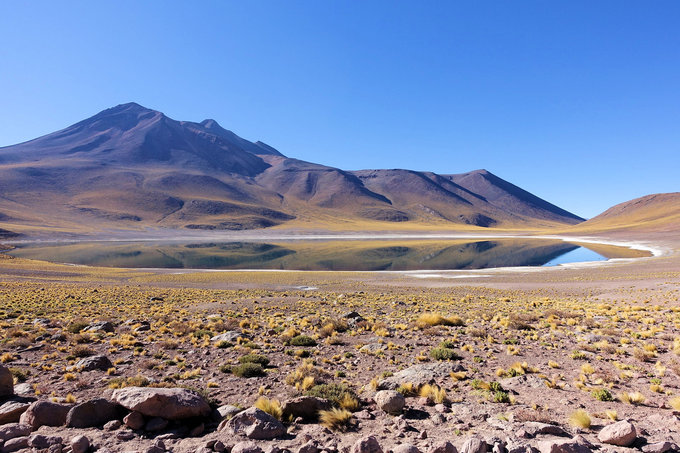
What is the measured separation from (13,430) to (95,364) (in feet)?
14.9

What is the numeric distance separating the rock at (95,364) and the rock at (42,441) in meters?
4.77

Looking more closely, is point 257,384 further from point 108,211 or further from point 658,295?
point 108,211

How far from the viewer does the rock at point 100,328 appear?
14242 millimetres

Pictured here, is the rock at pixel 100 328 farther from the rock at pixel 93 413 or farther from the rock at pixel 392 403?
the rock at pixel 392 403

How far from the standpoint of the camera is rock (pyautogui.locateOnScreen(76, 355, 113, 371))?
386 inches

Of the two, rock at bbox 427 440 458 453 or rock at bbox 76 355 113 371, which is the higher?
rock at bbox 427 440 458 453

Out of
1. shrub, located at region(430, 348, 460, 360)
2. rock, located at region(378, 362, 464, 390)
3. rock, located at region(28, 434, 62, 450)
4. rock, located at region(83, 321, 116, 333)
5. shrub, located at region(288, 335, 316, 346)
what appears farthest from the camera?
rock, located at region(83, 321, 116, 333)

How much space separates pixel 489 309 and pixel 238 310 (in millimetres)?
14001

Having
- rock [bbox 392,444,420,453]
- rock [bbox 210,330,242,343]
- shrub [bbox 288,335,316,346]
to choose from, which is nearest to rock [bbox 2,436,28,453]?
rock [bbox 392,444,420,453]

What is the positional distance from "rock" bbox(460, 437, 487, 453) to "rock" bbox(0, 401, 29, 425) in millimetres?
7514

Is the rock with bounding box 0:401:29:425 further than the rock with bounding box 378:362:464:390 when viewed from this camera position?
No

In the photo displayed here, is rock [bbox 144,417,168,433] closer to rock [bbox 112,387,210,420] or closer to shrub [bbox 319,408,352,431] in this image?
rock [bbox 112,387,210,420]

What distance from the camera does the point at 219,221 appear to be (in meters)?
177

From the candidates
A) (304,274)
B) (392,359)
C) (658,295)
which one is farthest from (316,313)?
(304,274)
